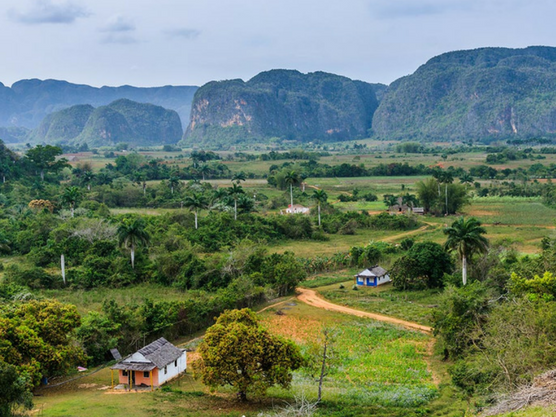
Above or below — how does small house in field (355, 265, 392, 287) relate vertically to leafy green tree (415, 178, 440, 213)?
below

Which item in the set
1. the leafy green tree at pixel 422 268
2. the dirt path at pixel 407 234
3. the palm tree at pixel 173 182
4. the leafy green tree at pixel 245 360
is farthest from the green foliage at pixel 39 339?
the palm tree at pixel 173 182

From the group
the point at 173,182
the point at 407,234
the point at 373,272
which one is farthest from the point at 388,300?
the point at 173,182

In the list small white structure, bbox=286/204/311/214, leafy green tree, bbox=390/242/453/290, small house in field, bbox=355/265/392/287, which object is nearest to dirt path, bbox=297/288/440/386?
small house in field, bbox=355/265/392/287

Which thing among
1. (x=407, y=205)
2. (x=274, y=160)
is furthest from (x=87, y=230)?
(x=274, y=160)

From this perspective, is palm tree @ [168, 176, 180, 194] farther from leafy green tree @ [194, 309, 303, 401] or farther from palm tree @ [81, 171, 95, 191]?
leafy green tree @ [194, 309, 303, 401]

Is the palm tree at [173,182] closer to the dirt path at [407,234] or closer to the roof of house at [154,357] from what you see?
the dirt path at [407,234]

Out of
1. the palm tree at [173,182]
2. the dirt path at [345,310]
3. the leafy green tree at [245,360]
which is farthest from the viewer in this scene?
the palm tree at [173,182]
